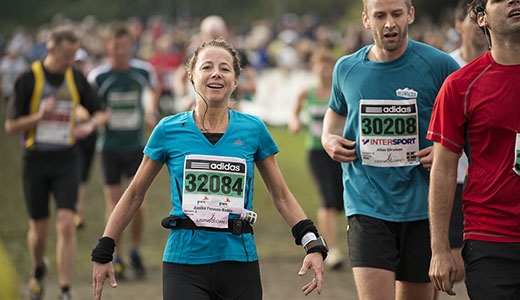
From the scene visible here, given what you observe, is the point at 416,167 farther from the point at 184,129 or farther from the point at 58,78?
the point at 58,78

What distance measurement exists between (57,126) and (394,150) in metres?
4.01

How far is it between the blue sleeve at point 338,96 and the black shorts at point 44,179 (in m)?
3.40

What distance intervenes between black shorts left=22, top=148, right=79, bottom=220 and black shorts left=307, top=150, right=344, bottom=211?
2.80 meters

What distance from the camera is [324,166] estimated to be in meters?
9.37

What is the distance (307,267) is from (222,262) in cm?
43

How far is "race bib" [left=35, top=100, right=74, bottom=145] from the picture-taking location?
779cm

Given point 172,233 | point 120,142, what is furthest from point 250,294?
point 120,142

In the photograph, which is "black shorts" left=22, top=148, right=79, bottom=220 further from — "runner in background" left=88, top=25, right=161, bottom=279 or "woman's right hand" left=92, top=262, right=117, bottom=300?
"woman's right hand" left=92, top=262, right=117, bottom=300

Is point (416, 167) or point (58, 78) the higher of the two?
point (58, 78)

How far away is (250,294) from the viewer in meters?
4.24

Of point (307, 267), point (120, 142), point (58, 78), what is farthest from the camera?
point (120, 142)

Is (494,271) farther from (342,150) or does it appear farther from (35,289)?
(35,289)

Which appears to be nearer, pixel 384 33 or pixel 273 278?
pixel 384 33

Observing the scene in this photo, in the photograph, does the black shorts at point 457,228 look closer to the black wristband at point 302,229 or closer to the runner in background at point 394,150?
the runner in background at point 394,150
